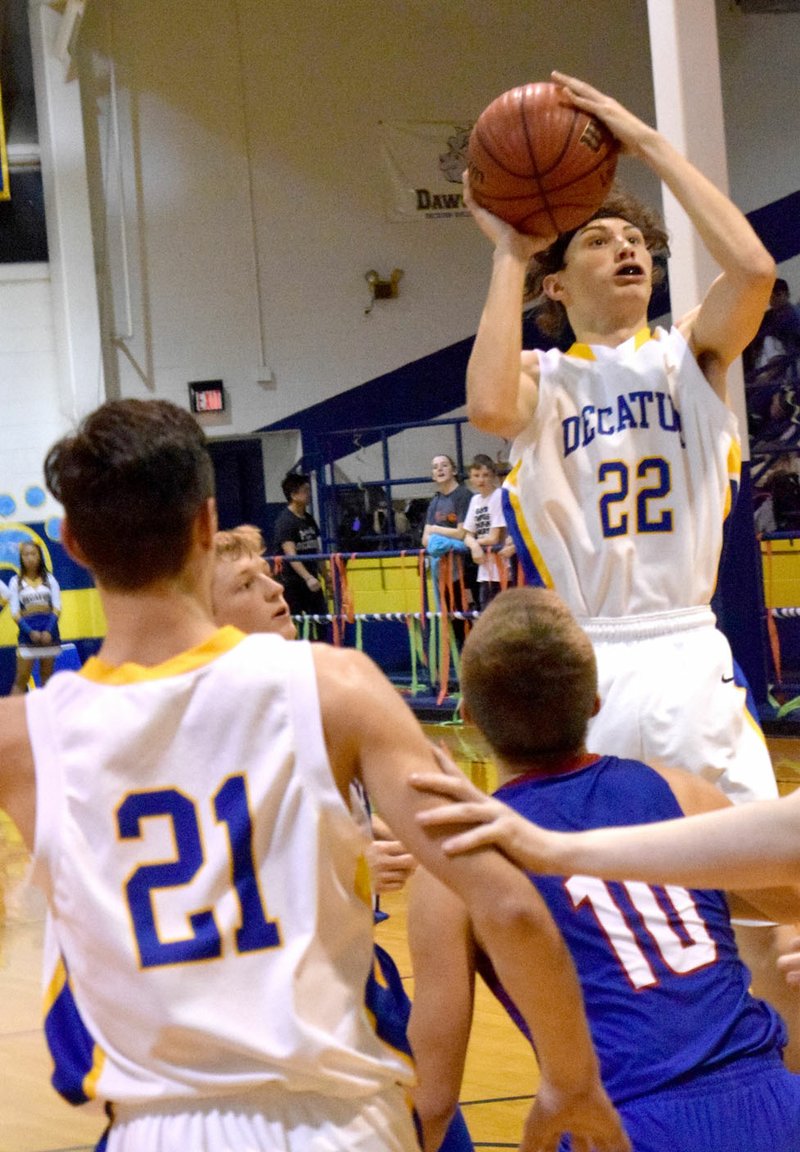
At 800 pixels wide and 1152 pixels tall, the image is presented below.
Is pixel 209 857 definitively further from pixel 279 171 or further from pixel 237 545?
pixel 279 171

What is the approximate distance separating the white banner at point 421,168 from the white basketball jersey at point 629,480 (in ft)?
43.8

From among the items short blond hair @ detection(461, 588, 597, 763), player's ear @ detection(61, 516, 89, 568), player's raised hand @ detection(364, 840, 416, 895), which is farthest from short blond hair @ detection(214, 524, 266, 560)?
player's ear @ detection(61, 516, 89, 568)

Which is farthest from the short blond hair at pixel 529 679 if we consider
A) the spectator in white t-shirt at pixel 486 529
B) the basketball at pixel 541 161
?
the spectator in white t-shirt at pixel 486 529

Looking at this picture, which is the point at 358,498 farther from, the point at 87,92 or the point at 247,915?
the point at 247,915

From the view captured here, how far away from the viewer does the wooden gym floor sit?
12.4 feet

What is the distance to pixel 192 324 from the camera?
15.7 meters

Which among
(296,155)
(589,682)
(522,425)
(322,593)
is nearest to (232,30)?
(296,155)

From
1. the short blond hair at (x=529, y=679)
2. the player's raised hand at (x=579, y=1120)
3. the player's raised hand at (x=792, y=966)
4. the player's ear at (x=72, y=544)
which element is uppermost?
the player's ear at (x=72, y=544)

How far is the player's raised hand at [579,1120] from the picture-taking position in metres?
Result: 1.74

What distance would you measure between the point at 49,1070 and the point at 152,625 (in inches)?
124

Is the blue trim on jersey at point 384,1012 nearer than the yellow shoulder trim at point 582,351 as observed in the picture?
Yes

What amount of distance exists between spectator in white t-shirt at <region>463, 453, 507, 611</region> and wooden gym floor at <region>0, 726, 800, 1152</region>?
507cm

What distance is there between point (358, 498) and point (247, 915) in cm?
1279

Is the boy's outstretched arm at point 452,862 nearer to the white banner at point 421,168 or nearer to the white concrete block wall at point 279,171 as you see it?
the white concrete block wall at point 279,171
